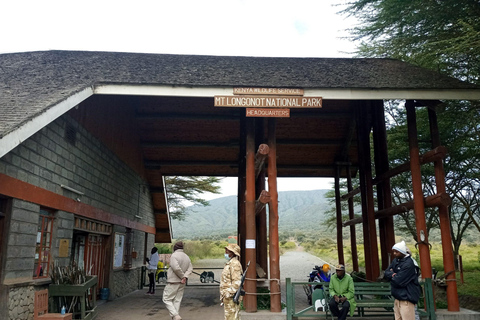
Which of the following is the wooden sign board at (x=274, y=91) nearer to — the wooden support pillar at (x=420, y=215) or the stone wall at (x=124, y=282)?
the wooden support pillar at (x=420, y=215)

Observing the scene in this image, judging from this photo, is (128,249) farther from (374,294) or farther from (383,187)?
(374,294)

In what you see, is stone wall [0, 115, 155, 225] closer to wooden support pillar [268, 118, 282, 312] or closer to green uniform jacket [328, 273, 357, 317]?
wooden support pillar [268, 118, 282, 312]

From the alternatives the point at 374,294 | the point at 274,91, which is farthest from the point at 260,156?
the point at 374,294

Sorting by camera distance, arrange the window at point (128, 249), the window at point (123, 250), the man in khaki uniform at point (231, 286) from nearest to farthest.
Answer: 1. the man in khaki uniform at point (231, 286)
2. the window at point (123, 250)
3. the window at point (128, 249)

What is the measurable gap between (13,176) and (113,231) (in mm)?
6350

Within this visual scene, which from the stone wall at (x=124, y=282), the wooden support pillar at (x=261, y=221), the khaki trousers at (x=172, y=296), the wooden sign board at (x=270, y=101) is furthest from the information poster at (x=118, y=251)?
the wooden sign board at (x=270, y=101)

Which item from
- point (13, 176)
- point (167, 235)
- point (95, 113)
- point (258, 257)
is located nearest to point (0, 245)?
point (13, 176)

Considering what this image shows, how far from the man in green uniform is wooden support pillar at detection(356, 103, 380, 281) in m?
4.97

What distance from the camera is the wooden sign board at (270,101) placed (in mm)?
8867

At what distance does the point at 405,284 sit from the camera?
19.7ft

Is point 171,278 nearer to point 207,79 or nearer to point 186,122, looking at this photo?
point 207,79

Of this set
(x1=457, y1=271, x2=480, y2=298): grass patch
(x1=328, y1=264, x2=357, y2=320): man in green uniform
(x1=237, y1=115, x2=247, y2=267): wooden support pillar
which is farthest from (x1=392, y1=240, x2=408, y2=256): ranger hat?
(x1=457, y1=271, x2=480, y2=298): grass patch

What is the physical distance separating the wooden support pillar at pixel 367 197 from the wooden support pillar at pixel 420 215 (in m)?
2.84

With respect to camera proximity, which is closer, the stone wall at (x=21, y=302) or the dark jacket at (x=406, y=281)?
the dark jacket at (x=406, y=281)
